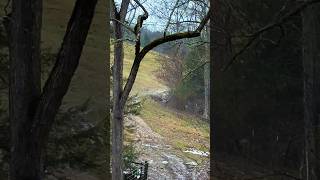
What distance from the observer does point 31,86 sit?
2809 millimetres

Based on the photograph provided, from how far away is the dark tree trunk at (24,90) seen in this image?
2.78 metres

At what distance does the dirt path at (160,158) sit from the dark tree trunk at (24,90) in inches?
623

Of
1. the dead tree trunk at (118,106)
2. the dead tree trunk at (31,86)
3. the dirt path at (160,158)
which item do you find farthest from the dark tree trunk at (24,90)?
the dirt path at (160,158)
